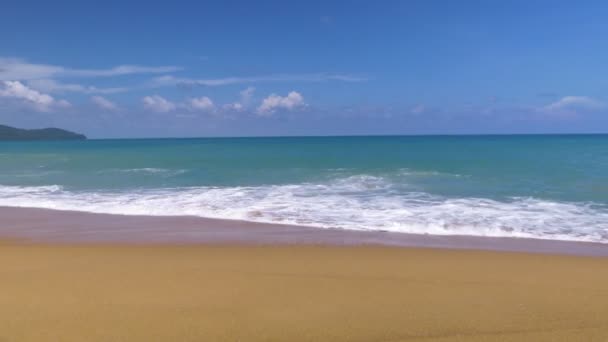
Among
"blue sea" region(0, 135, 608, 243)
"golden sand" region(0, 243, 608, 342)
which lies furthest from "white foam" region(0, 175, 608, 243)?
"golden sand" region(0, 243, 608, 342)

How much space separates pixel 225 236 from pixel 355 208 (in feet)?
14.0

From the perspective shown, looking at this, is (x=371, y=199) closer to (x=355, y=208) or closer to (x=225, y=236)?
(x=355, y=208)

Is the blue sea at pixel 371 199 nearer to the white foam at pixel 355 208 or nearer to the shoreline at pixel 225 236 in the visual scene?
the white foam at pixel 355 208

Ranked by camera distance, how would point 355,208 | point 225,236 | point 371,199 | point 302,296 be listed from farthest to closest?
point 371,199 → point 355,208 → point 225,236 → point 302,296

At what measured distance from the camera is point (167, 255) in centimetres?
678

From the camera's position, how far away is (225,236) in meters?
8.37

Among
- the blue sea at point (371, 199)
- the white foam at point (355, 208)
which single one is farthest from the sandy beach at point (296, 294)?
the blue sea at point (371, 199)

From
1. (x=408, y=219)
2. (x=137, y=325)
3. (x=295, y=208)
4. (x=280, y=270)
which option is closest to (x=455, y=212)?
(x=408, y=219)

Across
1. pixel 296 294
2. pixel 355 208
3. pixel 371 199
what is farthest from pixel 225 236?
pixel 371 199

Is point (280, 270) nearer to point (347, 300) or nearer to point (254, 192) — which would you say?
point (347, 300)

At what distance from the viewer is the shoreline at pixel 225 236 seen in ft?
24.9

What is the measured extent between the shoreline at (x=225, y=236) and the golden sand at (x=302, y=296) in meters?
0.76

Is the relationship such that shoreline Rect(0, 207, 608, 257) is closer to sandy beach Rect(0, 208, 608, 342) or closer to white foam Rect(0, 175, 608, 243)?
sandy beach Rect(0, 208, 608, 342)

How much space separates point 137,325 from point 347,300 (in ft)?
A: 6.93
